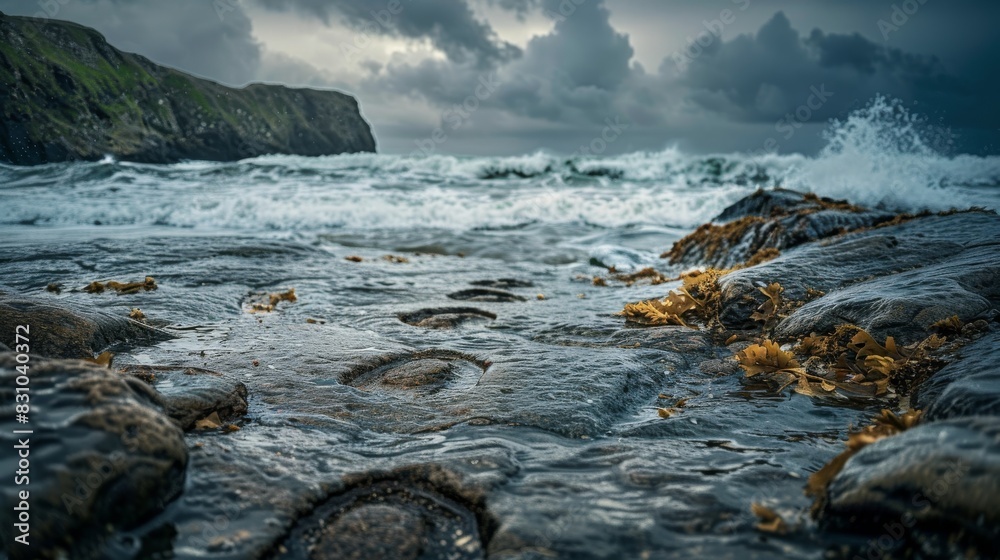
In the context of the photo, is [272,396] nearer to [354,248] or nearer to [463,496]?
[463,496]

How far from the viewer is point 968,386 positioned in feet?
6.48

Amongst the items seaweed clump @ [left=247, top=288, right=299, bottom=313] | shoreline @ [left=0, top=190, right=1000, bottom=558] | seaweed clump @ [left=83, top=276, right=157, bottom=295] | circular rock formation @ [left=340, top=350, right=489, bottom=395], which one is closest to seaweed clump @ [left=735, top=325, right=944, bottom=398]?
shoreline @ [left=0, top=190, right=1000, bottom=558]

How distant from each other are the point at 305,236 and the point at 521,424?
10.0 meters

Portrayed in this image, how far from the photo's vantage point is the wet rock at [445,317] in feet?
14.6

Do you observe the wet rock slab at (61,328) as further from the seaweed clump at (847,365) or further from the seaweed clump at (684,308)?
the seaweed clump at (847,365)

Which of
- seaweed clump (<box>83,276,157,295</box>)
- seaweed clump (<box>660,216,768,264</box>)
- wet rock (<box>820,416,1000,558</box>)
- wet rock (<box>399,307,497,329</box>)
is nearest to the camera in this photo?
wet rock (<box>820,416,1000,558</box>)

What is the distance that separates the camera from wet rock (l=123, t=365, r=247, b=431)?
223cm

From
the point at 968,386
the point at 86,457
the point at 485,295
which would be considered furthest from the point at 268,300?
the point at 968,386

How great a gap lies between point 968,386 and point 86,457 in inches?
104

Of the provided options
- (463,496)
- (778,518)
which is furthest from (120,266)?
(778,518)

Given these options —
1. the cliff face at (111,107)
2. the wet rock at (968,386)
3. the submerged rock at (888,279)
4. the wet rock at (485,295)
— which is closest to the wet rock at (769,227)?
the submerged rock at (888,279)

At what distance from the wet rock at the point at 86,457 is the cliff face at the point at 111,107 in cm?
4039

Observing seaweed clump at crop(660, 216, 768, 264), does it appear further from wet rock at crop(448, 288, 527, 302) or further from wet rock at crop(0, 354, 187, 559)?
wet rock at crop(0, 354, 187, 559)

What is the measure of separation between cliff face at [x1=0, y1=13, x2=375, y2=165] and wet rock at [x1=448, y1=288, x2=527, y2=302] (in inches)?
1494
